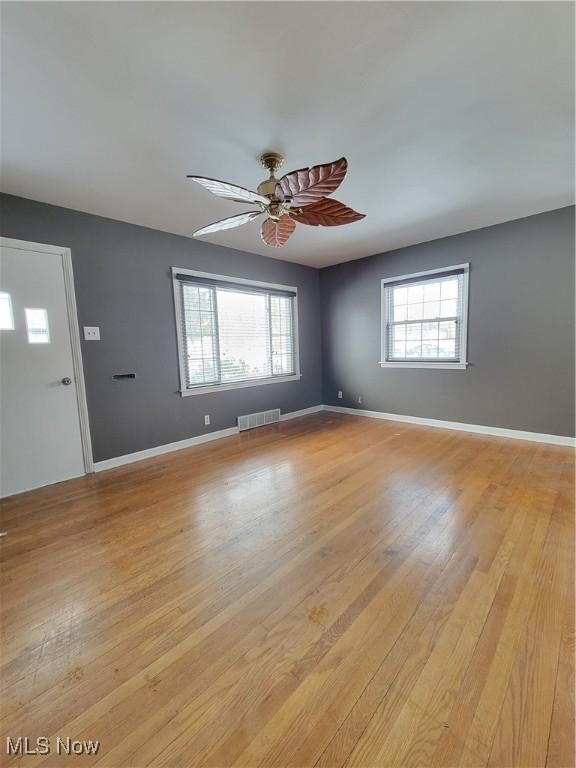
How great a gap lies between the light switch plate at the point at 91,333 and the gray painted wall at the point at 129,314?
40mm

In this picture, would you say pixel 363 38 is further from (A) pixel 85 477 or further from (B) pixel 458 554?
(A) pixel 85 477

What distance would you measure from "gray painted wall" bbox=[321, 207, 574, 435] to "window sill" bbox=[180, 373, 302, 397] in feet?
4.72

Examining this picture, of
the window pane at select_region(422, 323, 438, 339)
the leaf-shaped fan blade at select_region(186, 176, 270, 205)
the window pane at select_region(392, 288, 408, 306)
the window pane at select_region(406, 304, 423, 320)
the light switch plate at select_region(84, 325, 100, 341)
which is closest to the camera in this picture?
the leaf-shaped fan blade at select_region(186, 176, 270, 205)

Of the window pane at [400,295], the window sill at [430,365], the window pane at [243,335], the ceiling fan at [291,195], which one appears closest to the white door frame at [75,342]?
the ceiling fan at [291,195]

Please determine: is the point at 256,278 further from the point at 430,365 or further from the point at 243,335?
the point at 430,365

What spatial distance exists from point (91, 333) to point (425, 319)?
13.7 ft

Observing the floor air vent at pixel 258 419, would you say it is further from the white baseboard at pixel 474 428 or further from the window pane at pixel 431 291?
the window pane at pixel 431 291

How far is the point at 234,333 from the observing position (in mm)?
4395

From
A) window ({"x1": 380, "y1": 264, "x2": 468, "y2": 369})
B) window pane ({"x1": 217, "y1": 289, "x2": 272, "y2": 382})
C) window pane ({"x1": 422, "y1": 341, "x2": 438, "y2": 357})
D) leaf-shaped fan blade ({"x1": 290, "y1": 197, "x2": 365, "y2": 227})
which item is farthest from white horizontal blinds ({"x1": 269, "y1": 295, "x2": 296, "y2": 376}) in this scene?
leaf-shaped fan blade ({"x1": 290, "y1": 197, "x2": 365, "y2": 227})

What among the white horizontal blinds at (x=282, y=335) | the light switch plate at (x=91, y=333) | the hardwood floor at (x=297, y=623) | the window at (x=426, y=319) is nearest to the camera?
the hardwood floor at (x=297, y=623)

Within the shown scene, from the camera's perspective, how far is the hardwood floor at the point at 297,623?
99 centimetres

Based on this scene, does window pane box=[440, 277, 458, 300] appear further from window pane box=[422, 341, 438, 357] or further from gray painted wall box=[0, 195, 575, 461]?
window pane box=[422, 341, 438, 357]

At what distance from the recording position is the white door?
2.72 meters

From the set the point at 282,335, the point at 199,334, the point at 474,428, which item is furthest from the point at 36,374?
the point at 474,428
